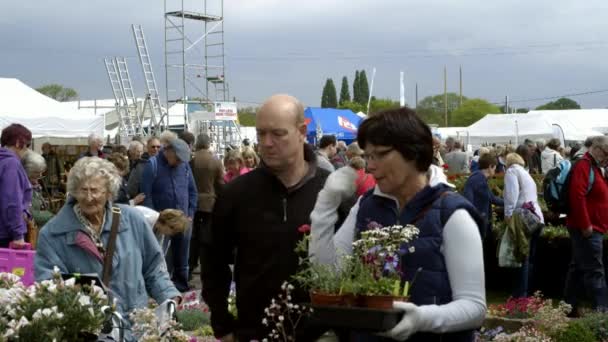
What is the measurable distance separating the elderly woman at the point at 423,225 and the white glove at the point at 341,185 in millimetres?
175

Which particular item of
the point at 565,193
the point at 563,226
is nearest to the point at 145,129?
the point at 563,226

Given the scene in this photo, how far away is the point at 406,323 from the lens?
2.78 meters

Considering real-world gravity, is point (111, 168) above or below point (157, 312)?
above

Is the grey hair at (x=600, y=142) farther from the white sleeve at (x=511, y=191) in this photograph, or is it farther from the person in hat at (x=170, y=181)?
the person in hat at (x=170, y=181)

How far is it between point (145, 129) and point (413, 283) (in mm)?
27484

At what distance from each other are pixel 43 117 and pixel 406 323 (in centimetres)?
1821

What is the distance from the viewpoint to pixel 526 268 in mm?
11297

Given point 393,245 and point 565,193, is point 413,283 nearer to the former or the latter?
point 393,245

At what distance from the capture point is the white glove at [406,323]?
9.11ft

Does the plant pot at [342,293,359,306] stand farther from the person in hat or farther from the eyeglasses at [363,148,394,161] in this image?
the person in hat

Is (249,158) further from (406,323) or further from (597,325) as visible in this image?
(406,323)

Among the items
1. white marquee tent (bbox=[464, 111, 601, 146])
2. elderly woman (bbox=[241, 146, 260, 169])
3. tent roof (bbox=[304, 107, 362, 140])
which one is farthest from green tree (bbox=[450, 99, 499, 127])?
elderly woman (bbox=[241, 146, 260, 169])

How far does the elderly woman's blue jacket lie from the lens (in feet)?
15.3

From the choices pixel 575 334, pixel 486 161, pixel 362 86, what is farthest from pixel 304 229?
pixel 362 86
